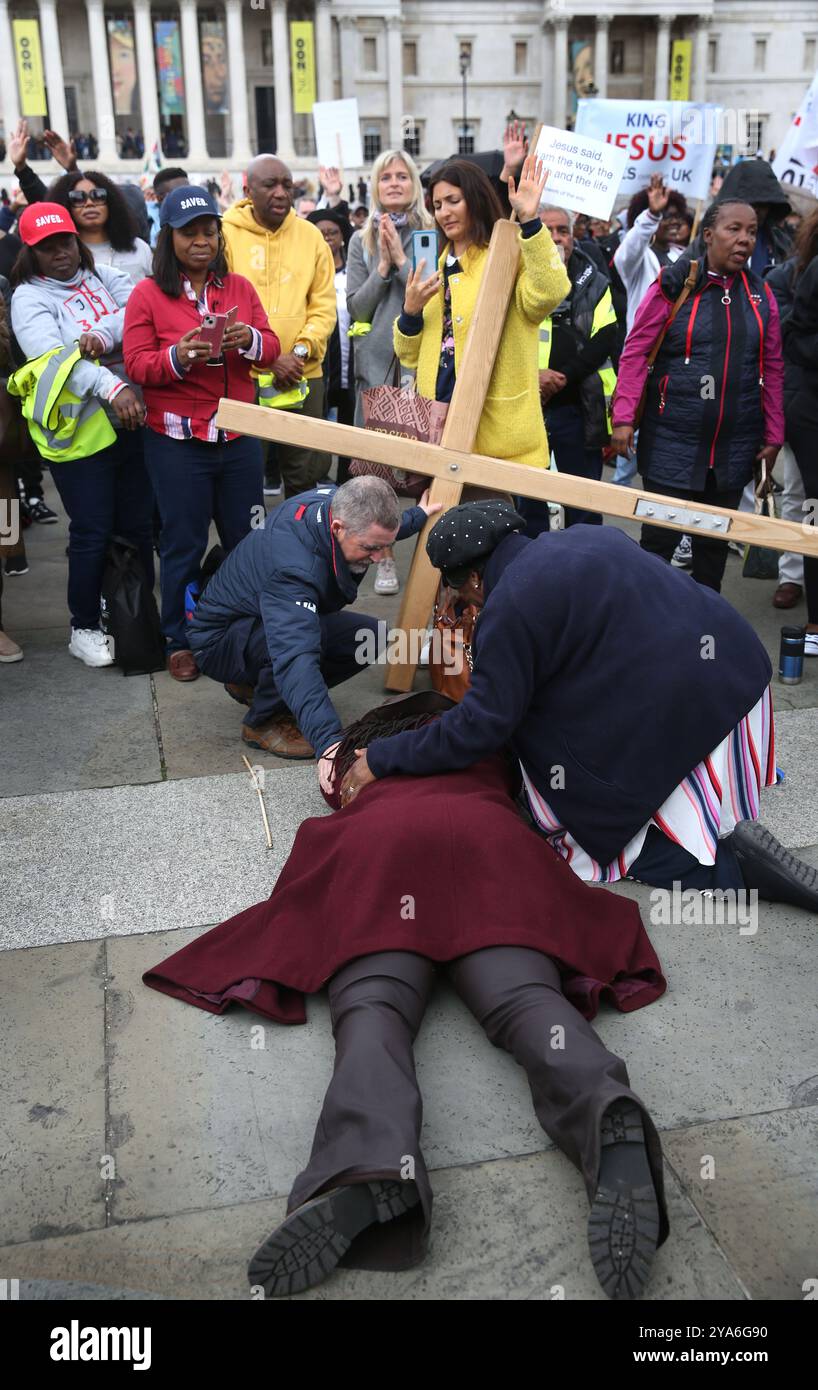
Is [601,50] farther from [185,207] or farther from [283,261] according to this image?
[185,207]

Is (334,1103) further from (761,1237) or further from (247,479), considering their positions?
(247,479)

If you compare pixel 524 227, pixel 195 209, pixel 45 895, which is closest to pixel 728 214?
pixel 524 227

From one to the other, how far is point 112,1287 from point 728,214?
4.65m

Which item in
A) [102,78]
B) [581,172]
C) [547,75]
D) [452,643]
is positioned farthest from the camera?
[547,75]

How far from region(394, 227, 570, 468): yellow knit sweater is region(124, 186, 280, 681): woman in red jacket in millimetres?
759

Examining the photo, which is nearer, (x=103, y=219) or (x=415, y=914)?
(x=415, y=914)

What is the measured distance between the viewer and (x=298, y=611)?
4.29 metres

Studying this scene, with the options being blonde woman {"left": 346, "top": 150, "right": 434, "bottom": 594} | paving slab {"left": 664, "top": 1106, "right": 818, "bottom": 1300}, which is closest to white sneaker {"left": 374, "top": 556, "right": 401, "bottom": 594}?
blonde woman {"left": 346, "top": 150, "right": 434, "bottom": 594}

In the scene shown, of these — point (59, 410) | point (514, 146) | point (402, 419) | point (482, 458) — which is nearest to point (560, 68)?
point (514, 146)

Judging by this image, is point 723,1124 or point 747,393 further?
point 747,393

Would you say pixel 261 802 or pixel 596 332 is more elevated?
pixel 596 332

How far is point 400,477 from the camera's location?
500 centimetres

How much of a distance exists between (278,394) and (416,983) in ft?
14.2

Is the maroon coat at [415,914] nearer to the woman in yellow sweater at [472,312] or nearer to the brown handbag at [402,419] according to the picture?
the brown handbag at [402,419]
